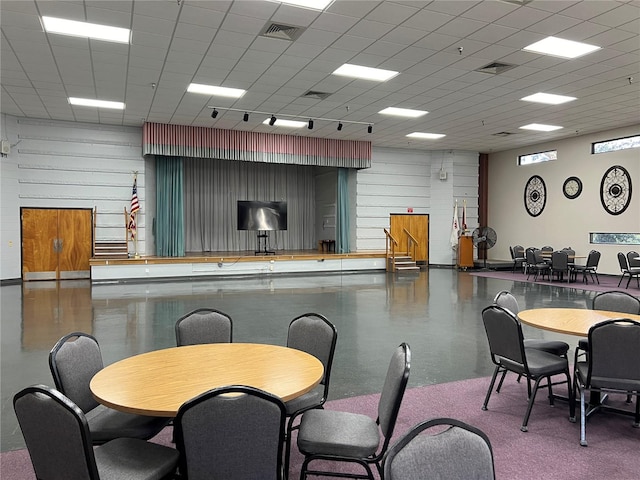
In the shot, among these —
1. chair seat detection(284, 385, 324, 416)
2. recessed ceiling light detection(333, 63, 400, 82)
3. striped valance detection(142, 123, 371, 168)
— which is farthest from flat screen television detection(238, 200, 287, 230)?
chair seat detection(284, 385, 324, 416)

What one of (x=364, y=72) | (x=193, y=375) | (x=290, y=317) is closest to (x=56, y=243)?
(x=290, y=317)

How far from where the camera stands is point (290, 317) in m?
7.19

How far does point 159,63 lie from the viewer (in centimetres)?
783

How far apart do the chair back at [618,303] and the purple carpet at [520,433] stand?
912 mm

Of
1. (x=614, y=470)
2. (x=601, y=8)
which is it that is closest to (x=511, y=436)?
(x=614, y=470)

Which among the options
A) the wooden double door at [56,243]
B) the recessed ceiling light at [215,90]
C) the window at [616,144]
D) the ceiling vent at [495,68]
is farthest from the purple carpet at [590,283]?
the wooden double door at [56,243]

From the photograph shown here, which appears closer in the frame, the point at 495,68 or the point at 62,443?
the point at 62,443

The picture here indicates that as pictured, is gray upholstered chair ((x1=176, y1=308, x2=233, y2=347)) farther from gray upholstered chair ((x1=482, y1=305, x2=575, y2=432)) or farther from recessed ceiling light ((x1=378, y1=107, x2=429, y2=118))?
recessed ceiling light ((x1=378, y1=107, x2=429, y2=118))

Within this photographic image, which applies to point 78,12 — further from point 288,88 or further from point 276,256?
point 276,256

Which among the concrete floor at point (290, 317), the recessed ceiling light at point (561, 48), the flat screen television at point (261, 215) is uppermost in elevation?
the recessed ceiling light at point (561, 48)

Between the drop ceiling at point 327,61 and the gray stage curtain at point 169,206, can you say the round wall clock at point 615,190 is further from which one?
the gray stage curtain at point 169,206

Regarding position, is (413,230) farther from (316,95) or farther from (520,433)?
(520,433)

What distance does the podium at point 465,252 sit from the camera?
52.8 feet

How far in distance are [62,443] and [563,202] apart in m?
15.6
